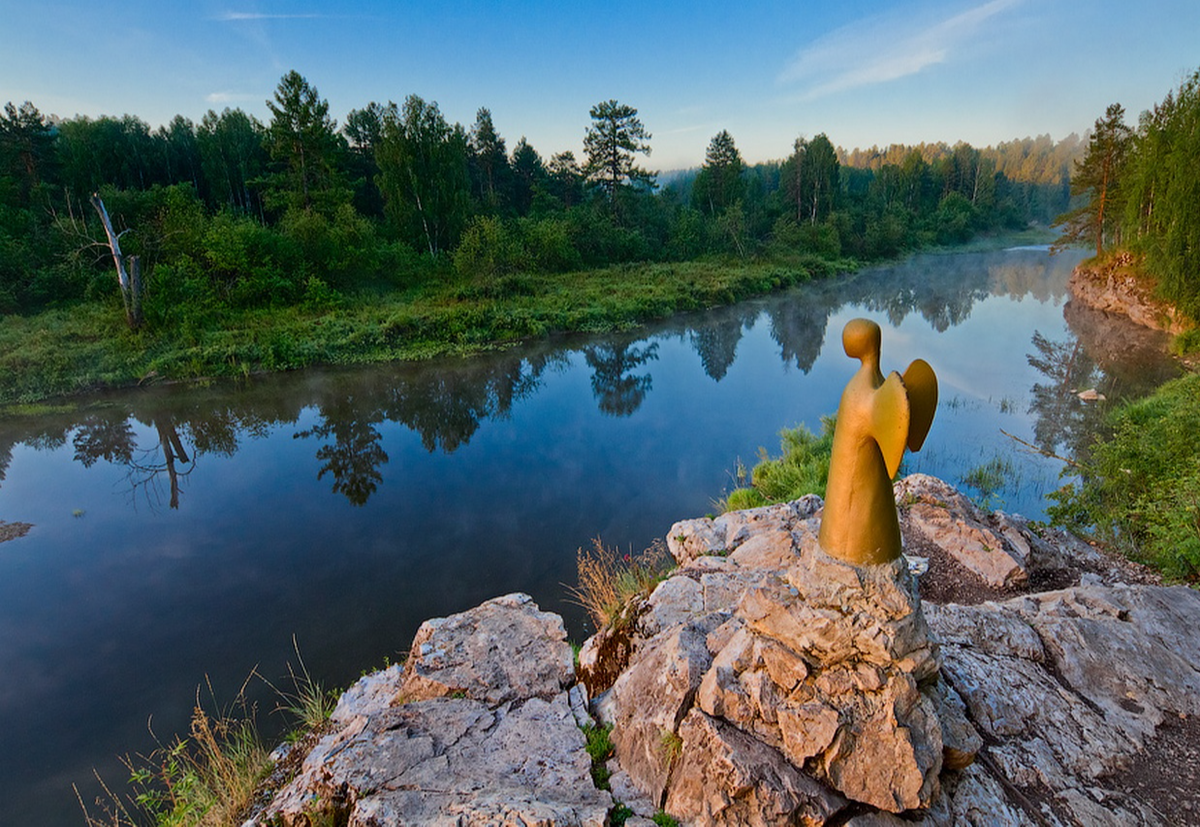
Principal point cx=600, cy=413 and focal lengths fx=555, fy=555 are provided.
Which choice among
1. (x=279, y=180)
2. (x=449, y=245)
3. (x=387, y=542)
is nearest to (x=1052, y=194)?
(x=449, y=245)

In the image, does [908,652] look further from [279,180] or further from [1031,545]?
[279,180]

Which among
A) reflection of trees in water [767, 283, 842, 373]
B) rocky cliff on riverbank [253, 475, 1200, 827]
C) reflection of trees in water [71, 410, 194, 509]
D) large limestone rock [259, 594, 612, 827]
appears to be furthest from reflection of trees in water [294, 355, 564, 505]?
reflection of trees in water [767, 283, 842, 373]

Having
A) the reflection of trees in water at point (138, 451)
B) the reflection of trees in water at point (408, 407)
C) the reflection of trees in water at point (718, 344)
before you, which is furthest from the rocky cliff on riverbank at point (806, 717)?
the reflection of trees in water at point (718, 344)

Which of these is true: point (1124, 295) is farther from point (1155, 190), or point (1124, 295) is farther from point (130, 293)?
point (130, 293)

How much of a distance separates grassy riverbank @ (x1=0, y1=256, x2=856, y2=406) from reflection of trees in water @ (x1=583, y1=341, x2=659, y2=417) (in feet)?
11.1

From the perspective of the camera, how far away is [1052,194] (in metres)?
92.8

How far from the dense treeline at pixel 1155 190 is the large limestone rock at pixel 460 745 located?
24.0 m

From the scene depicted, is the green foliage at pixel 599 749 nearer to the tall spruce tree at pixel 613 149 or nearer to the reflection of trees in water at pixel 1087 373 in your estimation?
the reflection of trees in water at pixel 1087 373

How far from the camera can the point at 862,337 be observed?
9.70 ft

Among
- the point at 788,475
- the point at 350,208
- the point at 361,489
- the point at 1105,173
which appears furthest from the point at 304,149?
the point at 1105,173

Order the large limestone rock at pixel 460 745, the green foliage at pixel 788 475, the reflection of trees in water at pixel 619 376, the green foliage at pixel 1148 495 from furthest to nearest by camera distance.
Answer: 1. the reflection of trees in water at pixel 619 376
2. the green foliage at pixel 788 475
3. the green foliage at pixel 1148 495
4. the large limestone rock at pixel 460 745

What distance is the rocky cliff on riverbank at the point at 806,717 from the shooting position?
3014mm

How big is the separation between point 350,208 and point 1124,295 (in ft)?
115

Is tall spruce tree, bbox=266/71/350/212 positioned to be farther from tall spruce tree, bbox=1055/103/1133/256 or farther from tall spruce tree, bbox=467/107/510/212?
tall spruce tree, bbox=1055/103/1133/256
